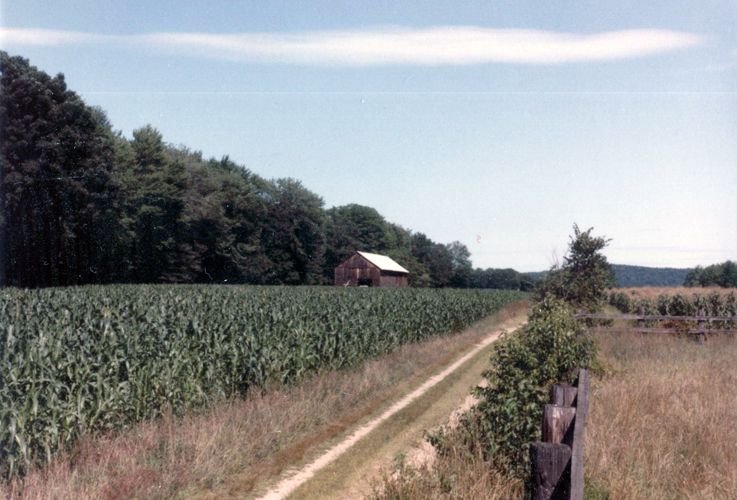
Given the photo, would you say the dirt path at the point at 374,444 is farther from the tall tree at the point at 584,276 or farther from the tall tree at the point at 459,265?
the tall tree at the point at 459,265

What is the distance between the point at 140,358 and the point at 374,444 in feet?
13.0

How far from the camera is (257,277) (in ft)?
279

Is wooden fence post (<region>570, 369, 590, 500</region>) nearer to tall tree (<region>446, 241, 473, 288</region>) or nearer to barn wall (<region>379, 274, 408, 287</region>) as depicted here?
barn wall (<region>379, 274, 408, 287</region>)

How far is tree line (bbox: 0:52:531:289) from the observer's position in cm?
4497

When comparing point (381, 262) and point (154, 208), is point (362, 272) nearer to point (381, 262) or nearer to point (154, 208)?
point (381, 262)

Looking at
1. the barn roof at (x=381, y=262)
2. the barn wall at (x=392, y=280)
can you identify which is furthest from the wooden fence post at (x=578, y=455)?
the barn roof at (x=381, y=262)

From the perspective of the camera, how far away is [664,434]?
8.84m

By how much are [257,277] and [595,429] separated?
78151 millimetres

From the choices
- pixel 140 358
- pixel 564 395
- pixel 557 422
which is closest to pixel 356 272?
pixel 140 358

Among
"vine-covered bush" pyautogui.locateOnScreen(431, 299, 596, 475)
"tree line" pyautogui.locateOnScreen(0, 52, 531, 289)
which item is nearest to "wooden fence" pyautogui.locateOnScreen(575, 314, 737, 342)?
"vine-covered bush" pyautogui.locateOnScreen(431, 299, 596, 475)

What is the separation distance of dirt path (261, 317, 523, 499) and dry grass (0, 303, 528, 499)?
32 centimetres

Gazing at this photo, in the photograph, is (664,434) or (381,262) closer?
(664,434)

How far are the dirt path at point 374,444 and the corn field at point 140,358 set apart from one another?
251cm

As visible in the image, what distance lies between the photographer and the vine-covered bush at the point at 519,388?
771 centimetres
